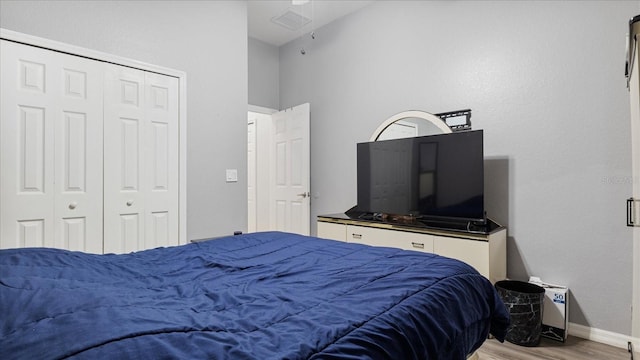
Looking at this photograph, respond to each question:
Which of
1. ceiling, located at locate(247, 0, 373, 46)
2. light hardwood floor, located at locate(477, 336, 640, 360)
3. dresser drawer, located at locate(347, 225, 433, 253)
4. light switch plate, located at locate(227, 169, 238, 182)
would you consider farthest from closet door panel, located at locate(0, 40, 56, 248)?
light hardwood floor, located at locate(477, 336, 640, 360)

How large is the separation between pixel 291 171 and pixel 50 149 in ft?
8.60

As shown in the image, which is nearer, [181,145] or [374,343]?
[374,343]

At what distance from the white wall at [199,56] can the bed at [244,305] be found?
5.85 ft

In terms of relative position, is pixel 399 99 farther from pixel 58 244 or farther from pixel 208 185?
pixel 58 244

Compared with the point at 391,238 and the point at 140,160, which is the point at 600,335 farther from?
the point at 140,160

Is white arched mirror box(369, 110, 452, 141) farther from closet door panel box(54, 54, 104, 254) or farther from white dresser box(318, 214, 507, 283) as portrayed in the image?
closet door panel box(54, 54, 104, 254)

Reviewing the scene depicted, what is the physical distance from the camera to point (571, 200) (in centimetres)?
258

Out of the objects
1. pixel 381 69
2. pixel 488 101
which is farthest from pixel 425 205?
pixel 381 69

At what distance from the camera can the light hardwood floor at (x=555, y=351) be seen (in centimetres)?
226

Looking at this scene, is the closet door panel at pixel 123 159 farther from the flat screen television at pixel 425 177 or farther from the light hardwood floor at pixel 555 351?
the light hardwood floor at pixel 555 351

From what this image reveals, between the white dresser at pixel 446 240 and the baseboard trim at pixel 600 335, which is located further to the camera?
the white dresser at pixel 446 240

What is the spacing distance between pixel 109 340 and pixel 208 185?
2764 mm

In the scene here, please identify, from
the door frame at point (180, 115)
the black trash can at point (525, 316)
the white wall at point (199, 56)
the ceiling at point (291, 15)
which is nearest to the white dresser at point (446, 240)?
the black trash can at point (525, 316)

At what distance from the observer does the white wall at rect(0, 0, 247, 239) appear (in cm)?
267
